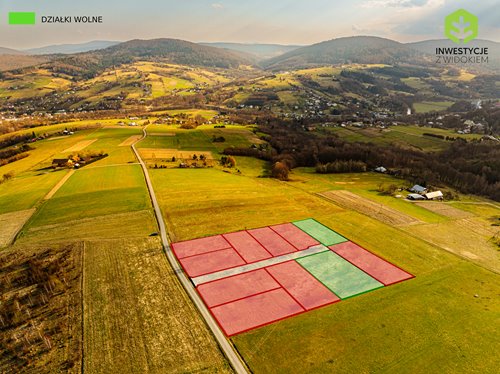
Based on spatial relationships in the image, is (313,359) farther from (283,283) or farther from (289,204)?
(289,204)

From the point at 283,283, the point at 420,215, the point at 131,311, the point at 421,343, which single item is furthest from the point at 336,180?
the point at 131,311

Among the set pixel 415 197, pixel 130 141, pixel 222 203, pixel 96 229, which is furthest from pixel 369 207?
pixel 130 141

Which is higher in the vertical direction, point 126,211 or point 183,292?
point 126,211
